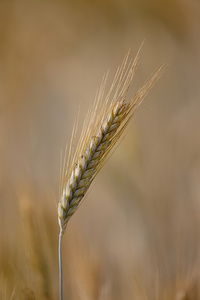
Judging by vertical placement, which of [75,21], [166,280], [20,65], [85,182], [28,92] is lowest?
[166,280]

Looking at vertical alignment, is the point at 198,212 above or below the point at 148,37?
below

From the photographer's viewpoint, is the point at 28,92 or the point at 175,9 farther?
the point at 28,92

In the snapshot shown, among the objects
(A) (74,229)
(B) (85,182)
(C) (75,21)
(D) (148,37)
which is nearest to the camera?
(B) (85,182)

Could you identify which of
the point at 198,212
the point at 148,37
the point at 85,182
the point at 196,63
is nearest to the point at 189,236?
the point at 198,212

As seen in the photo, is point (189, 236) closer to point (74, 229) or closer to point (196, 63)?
point (74, 229)

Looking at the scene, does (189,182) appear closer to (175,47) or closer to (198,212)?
(198,212)

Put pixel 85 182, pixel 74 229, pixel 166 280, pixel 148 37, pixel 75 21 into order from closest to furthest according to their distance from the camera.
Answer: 1. pixel 85 182
2. pixel 166 280
3. pixel 74 229
4. pixel 148 37
5. pixel 75 21
